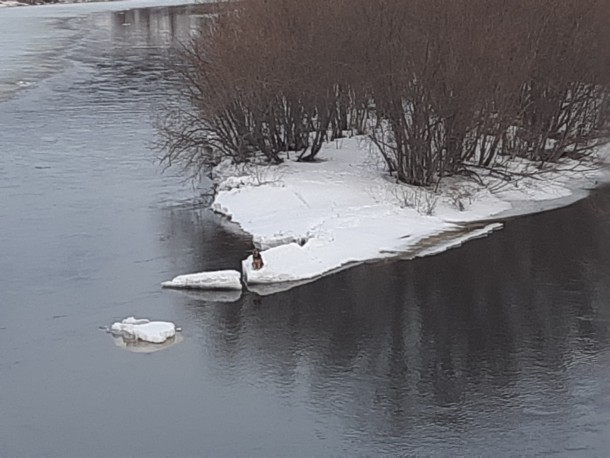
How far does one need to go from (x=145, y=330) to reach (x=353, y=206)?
7137mm

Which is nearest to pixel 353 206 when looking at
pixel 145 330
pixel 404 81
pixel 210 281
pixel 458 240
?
pixel 458 240

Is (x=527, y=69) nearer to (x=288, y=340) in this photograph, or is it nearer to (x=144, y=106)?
(x=288, y=340)

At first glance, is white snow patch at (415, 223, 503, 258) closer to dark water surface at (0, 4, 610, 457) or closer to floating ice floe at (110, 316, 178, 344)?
dark water surface at (0, 4, 610, 457)

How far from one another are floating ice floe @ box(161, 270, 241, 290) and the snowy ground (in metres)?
0.30

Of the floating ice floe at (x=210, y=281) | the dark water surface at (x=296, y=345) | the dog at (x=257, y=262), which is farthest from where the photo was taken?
the dog at (x=257, y=262)

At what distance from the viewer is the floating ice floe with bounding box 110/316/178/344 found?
44.0ft

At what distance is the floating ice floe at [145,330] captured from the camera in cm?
1341

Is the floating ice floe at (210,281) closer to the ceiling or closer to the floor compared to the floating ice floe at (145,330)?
closer to the ceiling

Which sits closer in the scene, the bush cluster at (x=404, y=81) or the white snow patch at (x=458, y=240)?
the white snow patch at (x=458, y=240)

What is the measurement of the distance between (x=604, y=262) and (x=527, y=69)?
6.88 m

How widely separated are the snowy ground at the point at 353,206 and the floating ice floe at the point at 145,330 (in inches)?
93.2

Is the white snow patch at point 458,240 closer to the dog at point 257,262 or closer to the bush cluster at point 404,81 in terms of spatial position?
the dog at point 257,262

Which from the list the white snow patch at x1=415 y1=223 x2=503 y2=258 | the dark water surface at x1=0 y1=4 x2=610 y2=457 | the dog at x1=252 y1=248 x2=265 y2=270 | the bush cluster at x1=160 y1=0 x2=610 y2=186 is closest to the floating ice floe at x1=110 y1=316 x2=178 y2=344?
the dark water surface at x1=0 y1=4 x2=610 y2=457

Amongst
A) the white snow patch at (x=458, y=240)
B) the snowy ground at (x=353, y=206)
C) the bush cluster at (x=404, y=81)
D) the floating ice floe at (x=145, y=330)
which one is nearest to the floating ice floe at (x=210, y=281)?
the snowy ground at (x=353, y=206)
